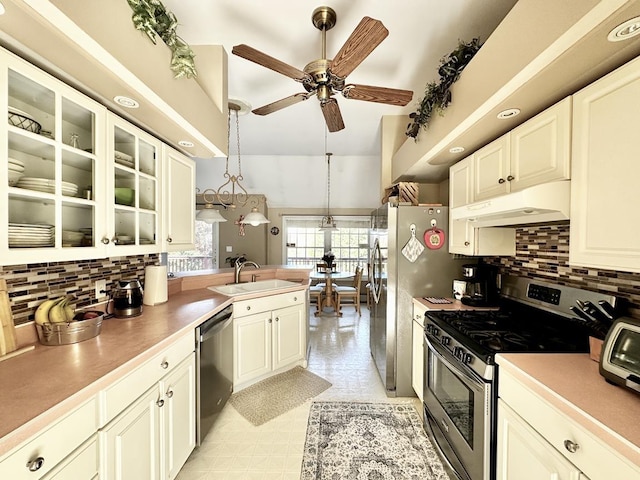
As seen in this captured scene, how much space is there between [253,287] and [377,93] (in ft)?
7.73

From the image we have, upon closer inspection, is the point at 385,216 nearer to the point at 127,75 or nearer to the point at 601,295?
the point at 601,295

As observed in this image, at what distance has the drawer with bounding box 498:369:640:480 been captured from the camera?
77 centimetres

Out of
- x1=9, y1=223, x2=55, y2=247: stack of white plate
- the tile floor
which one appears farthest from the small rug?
x1=9, y1=223, x2=55, y2=247: stack of white plate

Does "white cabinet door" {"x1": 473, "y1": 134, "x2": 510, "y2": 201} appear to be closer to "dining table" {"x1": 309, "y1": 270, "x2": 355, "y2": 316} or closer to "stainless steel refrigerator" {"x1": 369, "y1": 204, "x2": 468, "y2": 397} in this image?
"stainless steel refrigerator" {"x1": 369, "y1": 204, "x2": 468, "y2": 397}

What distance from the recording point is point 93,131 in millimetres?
1417

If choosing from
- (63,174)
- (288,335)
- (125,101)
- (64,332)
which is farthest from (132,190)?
(288,335)

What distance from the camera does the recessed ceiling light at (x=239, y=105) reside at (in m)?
2.66

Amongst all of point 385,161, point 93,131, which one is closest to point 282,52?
point 93,131

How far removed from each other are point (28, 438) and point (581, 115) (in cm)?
A: 222

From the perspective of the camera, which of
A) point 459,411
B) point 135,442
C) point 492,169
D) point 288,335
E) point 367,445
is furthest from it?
point 288,335

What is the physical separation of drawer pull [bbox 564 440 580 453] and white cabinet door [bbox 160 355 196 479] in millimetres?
1685

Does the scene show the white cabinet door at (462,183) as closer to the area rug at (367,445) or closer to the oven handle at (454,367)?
the oven handle at (454,367)

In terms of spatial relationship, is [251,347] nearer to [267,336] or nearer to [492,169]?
[267,336]

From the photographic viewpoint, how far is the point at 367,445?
1.90 meters
